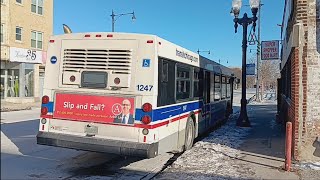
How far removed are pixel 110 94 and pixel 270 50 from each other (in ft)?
66.6

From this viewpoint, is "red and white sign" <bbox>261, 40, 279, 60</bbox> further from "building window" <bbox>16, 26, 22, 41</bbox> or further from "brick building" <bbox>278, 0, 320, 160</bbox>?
"building window" <bbox>16, 26, 22, 41</bbox>

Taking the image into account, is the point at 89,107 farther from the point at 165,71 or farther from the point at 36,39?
the point at 36,39

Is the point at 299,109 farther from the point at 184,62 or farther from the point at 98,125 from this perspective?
the point at 98,125

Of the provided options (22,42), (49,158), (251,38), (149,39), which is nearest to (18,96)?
(22,42)

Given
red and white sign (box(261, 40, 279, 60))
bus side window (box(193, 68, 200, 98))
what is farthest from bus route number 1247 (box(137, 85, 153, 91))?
red and white sign (box(261, 40, 279, 60))

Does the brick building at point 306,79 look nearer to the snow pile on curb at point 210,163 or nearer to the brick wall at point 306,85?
the brick wall at point 306,85

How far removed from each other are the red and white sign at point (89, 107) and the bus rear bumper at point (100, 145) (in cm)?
39

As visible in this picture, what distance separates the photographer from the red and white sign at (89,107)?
23.6ft

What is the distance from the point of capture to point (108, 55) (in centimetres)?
741

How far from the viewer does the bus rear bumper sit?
22.8 feet

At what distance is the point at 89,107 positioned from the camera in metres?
7.38

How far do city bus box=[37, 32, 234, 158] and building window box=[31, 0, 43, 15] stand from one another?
25.9m

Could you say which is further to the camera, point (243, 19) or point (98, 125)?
point (243, 19)

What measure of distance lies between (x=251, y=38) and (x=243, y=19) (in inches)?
41.2
